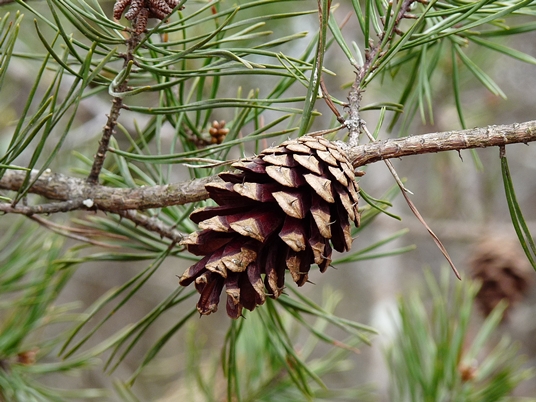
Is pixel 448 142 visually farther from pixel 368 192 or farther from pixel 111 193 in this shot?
pixel 368 192

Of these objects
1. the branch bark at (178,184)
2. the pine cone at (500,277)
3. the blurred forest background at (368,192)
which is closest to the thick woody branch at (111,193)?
the branch bark at (178,184)

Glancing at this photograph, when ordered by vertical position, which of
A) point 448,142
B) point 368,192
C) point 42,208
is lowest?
point 42,208

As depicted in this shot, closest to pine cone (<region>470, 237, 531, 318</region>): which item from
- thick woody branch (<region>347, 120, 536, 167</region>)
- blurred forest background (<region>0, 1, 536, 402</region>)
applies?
blurred forest background (<region>0, 1, 536, 402</region>)

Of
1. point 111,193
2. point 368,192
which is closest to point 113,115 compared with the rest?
point 111,193

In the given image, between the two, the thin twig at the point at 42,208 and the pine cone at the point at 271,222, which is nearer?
the pine cone at the point at 271,222

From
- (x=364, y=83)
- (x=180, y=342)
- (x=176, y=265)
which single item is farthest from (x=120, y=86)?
(x=180, y=342)

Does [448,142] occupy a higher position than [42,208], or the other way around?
[448,142]

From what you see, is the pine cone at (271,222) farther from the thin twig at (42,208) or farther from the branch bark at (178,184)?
the thin twig at (42,208)
